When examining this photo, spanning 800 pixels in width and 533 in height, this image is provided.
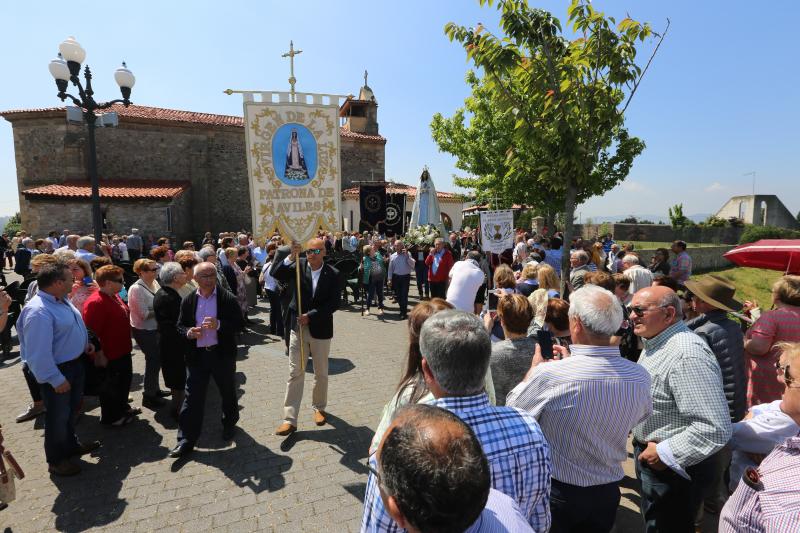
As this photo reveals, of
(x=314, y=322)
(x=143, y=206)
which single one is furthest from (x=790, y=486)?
(x=143, y=206)

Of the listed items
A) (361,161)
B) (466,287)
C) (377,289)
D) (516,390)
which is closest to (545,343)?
(516,390)

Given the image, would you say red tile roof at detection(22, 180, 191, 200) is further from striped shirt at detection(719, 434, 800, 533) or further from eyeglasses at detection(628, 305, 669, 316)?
striped shirt at detection(719, 434, 800, 533)

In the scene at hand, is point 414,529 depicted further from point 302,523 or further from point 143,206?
point 143,206

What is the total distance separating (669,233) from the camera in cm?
2683

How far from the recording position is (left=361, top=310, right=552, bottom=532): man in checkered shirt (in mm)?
1422

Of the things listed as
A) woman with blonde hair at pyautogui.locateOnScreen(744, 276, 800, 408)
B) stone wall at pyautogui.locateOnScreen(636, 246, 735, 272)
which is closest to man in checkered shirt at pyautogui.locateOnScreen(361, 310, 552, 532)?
woman with blonde hair at pyautogui.locateOnScreen(744, 276, 800, 408)

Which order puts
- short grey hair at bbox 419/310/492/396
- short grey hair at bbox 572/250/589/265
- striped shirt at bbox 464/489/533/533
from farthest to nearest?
1. short grey hair at bbox 572/250/589/265
2. short grey hair at bbox 419/310/492/396
3. striped shirt at bbox 464/489/533/533

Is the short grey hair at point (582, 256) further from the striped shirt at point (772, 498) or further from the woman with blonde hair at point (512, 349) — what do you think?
the striped shirt at point (772, 498)

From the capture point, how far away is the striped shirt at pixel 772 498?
1.43 meters

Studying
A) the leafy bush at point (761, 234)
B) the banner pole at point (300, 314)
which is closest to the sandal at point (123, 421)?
the banner pole at point (300, 314)

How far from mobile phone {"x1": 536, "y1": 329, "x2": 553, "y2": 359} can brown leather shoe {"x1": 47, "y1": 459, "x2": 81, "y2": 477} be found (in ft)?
13.3

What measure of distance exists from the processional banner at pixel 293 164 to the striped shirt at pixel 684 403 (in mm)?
3675

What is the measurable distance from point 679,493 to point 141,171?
29.4 m

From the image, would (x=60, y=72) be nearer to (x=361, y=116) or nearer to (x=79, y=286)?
(x=79, y=286)
